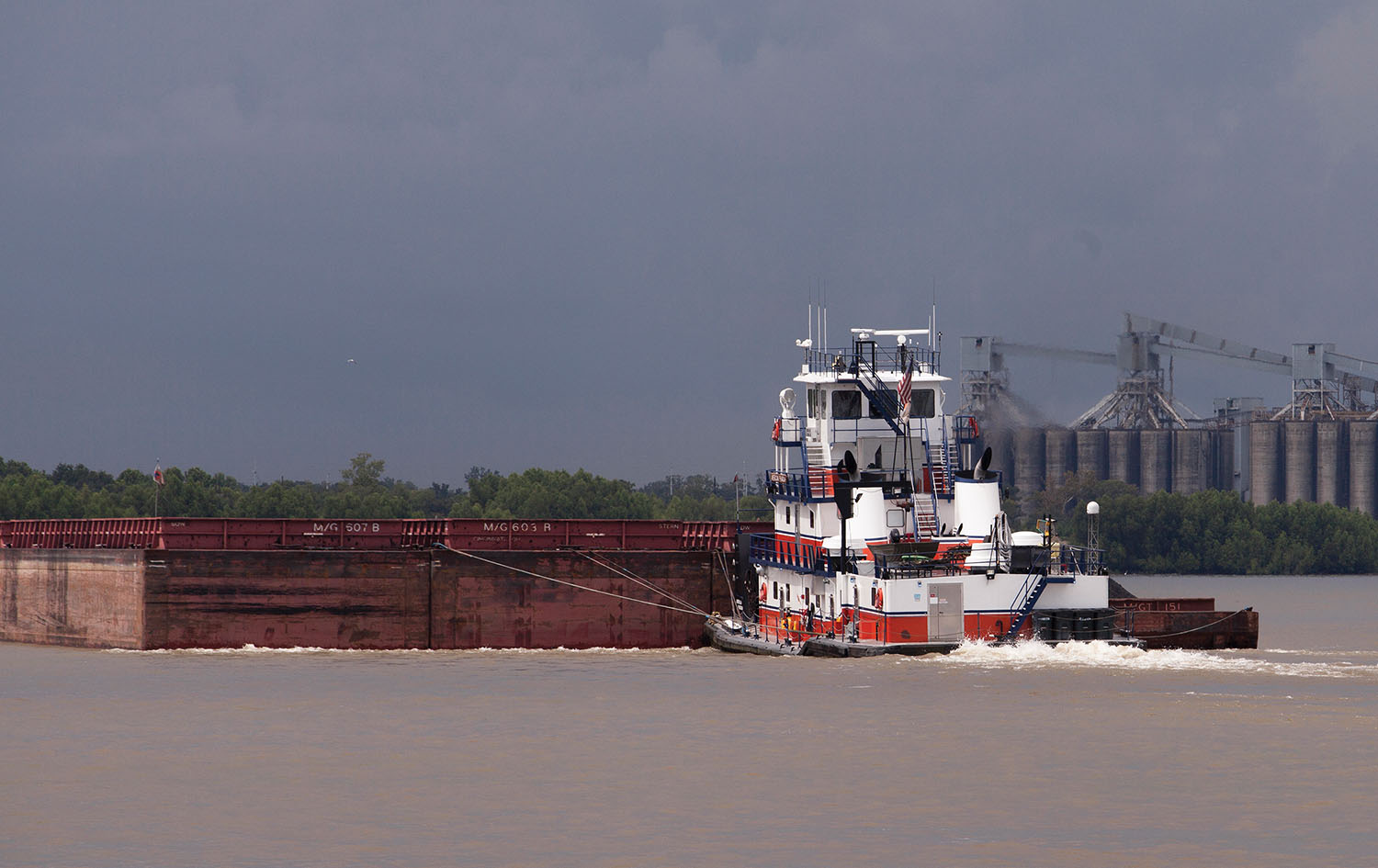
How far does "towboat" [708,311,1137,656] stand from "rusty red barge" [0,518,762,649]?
2835 millimetres

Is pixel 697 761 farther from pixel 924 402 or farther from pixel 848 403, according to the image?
pixel 924 402

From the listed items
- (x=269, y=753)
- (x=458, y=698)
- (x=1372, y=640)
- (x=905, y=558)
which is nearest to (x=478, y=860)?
(x=269, y=753)

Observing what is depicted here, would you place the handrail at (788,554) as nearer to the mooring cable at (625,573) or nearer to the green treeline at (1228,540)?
the mooring cable at (625,573)

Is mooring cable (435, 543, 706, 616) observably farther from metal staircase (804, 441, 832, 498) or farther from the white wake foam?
the white wake foam

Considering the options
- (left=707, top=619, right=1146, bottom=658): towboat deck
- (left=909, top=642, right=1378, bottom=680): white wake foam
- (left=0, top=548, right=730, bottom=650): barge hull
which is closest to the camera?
(left=909, top=642, right=1378, bottom=680): white wake foam

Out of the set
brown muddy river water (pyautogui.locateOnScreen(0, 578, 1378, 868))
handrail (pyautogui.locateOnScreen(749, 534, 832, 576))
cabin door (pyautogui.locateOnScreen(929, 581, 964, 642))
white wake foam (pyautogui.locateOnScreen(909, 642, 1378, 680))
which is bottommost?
brown muddy river water (pyautogui.locateOnScreen(0, 578, 1378, 868))

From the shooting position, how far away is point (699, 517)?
190625mm

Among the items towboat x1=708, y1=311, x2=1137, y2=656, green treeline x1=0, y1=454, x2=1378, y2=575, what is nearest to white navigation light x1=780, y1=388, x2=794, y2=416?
towboat x1=708, y1=311, x2=1137, y2=656

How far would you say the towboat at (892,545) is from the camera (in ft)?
160

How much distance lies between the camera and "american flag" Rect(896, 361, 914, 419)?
180 ft

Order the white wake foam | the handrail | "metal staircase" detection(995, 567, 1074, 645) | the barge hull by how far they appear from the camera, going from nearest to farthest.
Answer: the white wake foam
"metal staircase" detection(995, 567, 1074, 645)
the handrail
the barge hull

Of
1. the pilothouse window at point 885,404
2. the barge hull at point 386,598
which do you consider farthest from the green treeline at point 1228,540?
Result: the pilothouse window at point 885,404

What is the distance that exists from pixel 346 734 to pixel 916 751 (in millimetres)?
12319

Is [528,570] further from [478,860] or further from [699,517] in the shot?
[699,517]
